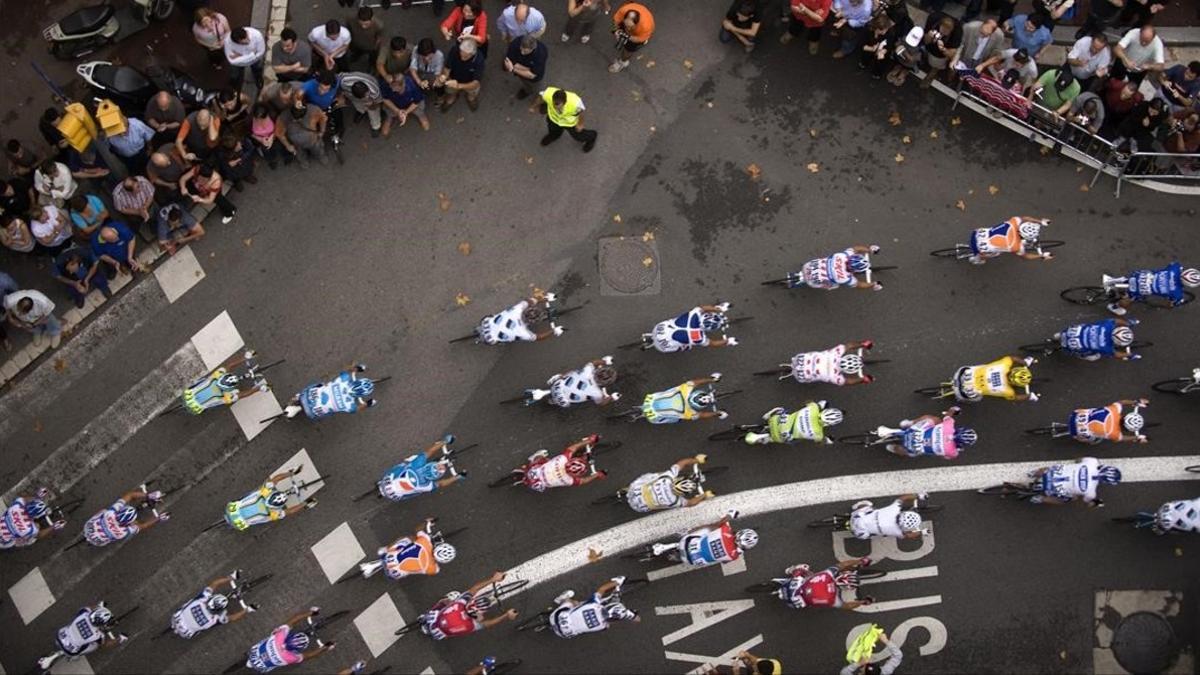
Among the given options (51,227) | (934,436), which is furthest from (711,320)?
(51,227)

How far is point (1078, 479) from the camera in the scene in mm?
17375

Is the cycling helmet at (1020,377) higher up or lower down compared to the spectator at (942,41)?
lower down

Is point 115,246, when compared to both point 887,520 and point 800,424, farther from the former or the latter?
point 887,520

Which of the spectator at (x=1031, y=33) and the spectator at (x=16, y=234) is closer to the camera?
the spectator at (x=16, y=234)

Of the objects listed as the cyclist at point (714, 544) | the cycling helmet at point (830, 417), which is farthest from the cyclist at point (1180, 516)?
the cyclist at point (714, 544)

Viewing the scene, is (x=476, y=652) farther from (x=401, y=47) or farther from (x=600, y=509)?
(x=401, y=47)

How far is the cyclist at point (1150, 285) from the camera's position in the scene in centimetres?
1777

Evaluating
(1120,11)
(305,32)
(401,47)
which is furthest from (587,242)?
(1120,11)

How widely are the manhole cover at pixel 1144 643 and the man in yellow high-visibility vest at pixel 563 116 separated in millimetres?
11926

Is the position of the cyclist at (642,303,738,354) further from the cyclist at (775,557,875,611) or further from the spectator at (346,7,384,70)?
the spectator at (346,7,384,70)

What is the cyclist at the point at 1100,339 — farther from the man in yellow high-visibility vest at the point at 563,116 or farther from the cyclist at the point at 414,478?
the cyclist at the point at 414,478

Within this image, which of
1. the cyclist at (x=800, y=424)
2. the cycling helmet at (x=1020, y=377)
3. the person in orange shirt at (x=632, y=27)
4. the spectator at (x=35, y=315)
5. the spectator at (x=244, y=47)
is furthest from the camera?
the person in orange shirt at (x=632, y=27)

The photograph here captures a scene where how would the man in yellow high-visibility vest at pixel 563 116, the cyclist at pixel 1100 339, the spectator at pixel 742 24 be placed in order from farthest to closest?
1. the spectator at pixel 742 24
2. the man in yellow high-visibility vest at pixel 563 116
3. the cyclist at pixel 1100 339

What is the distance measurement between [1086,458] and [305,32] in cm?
1515
